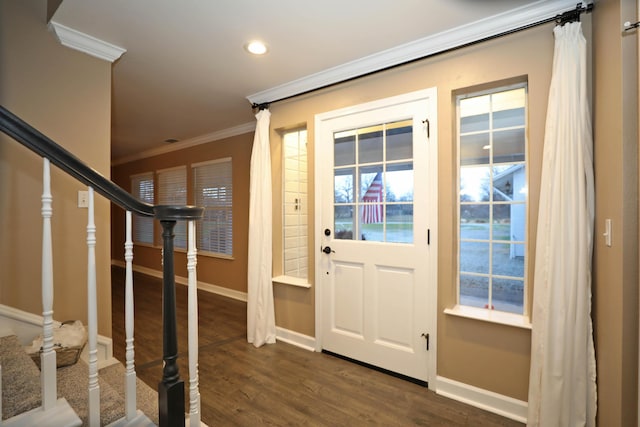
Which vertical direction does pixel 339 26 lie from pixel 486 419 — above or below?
above

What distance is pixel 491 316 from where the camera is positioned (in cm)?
209

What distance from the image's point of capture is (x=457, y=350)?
2.18 metres

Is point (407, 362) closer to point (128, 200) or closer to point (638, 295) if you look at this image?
point (638, 295)

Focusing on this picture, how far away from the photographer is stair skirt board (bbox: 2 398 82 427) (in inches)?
42.7

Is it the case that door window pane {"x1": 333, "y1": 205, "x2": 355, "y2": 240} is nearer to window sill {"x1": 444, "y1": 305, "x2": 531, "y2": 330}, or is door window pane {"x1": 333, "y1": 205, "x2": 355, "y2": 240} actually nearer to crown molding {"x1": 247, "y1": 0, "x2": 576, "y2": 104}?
window sill {"x1": 444, "y1": 305, "x2": 531, "y2": 330}

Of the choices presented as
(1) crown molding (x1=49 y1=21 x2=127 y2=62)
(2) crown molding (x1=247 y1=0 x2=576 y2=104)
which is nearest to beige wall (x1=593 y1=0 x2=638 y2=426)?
(2) crown molding (x1=247 y1=0 x2=576 y2=104)

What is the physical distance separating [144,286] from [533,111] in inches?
237

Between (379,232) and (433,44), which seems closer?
(433,44)

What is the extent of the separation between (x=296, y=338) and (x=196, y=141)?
390cm

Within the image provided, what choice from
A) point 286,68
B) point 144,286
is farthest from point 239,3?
point 144,286

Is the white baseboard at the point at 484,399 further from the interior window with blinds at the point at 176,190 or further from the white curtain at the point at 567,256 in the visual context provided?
the interior window with blinds at the point at 176,190

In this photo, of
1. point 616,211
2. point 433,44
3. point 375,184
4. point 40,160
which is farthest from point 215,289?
point 616,211

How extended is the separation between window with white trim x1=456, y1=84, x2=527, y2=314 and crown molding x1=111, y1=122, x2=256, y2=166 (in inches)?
121

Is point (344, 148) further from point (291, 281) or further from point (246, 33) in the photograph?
point (291, 281)
